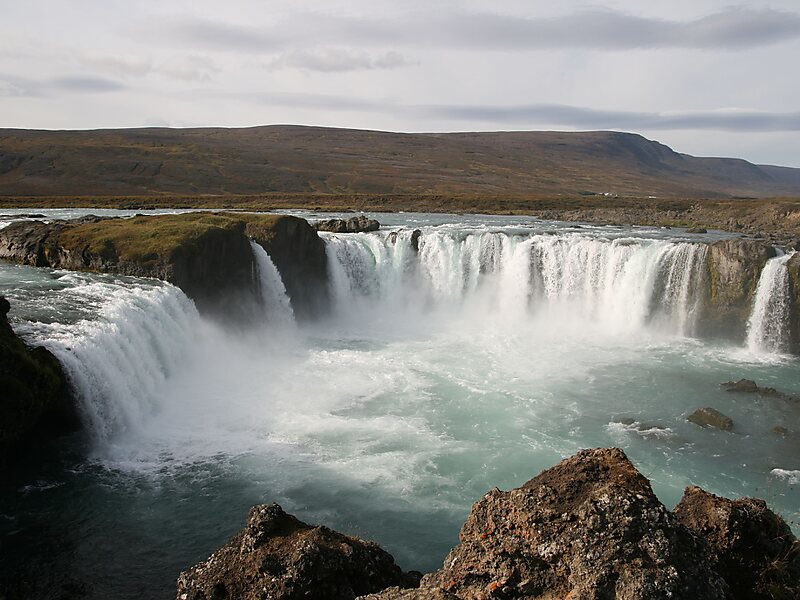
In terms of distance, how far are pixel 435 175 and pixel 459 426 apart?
122 metres

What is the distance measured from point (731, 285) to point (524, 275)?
10505 millimetres

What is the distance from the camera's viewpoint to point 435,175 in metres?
137

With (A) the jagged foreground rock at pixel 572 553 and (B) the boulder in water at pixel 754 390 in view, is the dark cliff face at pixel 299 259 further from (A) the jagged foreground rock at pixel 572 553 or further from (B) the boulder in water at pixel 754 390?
(A) the jagged foreground rock at pixel 572 553

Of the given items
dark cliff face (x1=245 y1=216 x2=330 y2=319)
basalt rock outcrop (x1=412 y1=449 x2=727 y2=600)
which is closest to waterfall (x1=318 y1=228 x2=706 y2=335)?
dark cliff face (x1=245 y1=216 x2=330 y2=319)

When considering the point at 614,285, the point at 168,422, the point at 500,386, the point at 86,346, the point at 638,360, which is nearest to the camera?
the point at 86,346

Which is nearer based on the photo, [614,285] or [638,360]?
[638,360]

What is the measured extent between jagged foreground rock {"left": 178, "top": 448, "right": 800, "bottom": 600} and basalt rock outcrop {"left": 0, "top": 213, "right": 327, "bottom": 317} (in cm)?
1973

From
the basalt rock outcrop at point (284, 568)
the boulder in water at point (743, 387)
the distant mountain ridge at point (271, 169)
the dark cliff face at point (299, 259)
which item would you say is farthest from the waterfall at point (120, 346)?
the distant mountain ridge at point (271, 169)

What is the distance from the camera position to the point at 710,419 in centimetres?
2002

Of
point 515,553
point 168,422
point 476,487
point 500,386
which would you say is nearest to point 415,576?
point 515,553

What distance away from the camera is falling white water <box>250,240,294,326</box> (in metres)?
30.7

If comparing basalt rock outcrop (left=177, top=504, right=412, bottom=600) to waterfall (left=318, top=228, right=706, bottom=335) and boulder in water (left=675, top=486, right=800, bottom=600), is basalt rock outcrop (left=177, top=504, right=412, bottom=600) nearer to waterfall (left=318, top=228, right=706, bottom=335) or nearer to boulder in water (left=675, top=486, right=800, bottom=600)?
boulder in water (left=675, top=486, right=800, bottom=600)

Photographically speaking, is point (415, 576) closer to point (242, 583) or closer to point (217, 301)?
point (242, 583)

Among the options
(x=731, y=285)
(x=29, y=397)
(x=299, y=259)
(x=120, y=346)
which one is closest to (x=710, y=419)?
(x=731, y=285)
